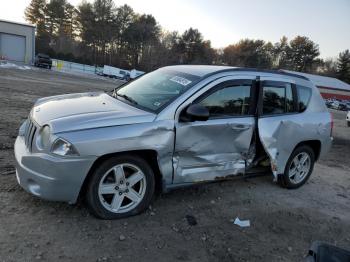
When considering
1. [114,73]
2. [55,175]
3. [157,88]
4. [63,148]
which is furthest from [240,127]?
[114,73]

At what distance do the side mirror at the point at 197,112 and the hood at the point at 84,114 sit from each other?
0.43 metres

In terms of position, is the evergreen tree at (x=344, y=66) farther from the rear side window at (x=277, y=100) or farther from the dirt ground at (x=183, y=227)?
the dirt ground at (x=183, y=227)

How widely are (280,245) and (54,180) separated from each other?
8.71ft

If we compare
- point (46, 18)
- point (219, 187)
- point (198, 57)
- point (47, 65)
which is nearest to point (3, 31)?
point (47, 65)

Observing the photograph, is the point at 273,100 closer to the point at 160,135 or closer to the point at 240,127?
the point at 240,127

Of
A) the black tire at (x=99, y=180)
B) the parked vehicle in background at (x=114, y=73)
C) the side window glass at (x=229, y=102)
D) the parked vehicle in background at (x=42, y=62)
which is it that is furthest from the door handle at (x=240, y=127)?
the parked vehicle in background at (x=114, y=73)

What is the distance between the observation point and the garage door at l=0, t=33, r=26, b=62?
4769 centimetres

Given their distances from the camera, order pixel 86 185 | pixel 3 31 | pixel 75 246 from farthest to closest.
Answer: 1. pixel 3 31
2. pixel 86 185
3. pixel 75 246

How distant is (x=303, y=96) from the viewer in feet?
18.9

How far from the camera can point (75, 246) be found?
344 centimetres

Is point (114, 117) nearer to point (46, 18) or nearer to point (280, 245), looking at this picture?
point (280, 245)

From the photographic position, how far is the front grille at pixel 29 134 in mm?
3850

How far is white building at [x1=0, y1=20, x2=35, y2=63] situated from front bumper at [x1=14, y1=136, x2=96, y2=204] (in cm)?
4940

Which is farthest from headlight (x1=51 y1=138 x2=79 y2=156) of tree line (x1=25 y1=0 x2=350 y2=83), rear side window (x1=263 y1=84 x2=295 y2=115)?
tree line (x1=25 y1=0 x2=350 y2=83)
